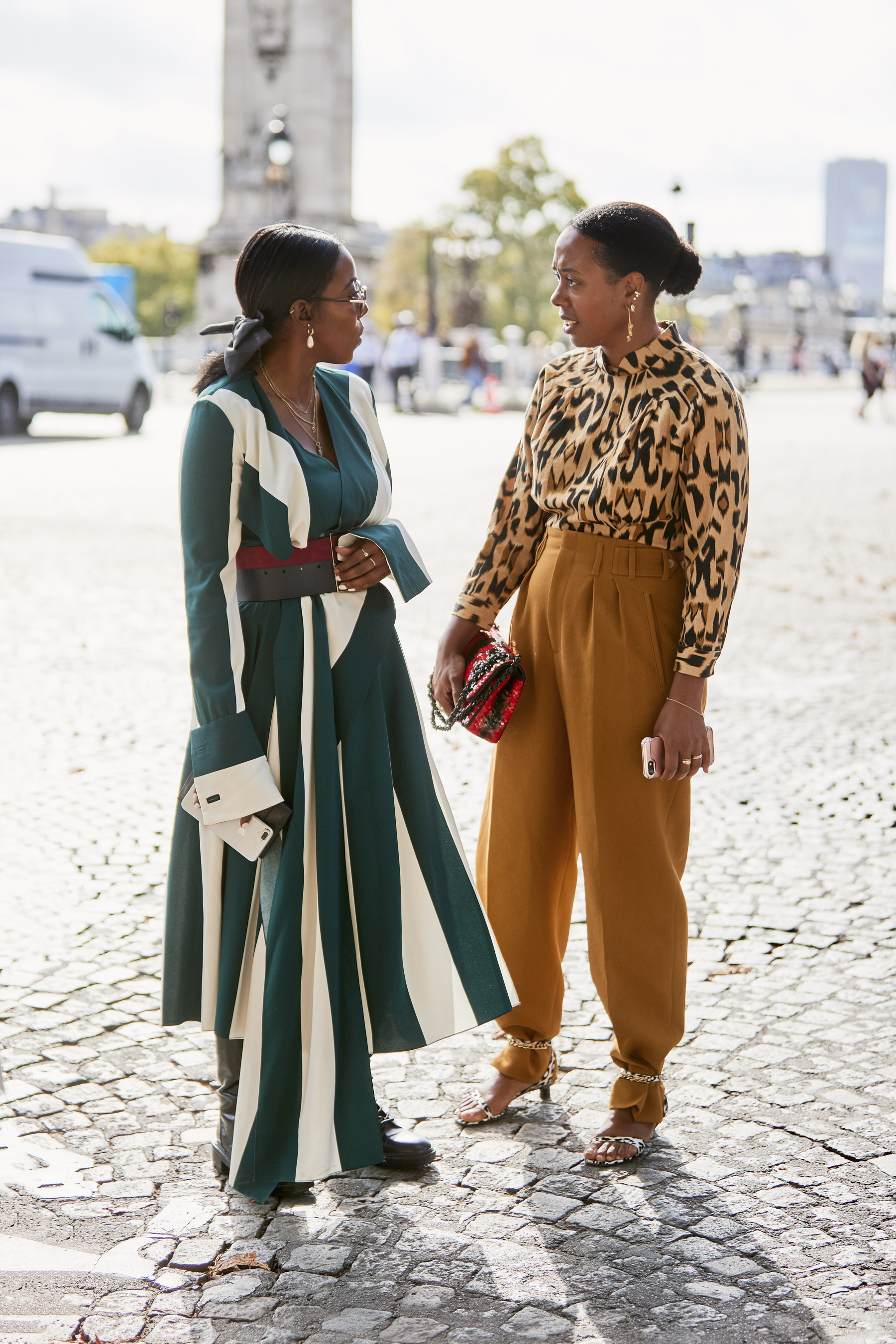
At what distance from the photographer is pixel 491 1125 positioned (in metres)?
3.52

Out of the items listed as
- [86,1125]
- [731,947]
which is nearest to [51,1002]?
[86,1125]

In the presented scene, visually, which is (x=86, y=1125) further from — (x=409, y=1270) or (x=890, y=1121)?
(x=890, y=1121)

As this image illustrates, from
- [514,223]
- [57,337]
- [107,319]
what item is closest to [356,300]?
[57,337]

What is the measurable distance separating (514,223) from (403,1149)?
7521cm

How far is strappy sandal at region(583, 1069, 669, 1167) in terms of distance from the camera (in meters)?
3.30

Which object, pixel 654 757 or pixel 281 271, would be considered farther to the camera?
pixel 654 757

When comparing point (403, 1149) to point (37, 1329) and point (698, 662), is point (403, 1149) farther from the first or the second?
point (698, 662)

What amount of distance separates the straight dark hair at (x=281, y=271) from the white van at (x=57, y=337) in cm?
1987

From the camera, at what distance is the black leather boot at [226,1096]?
10.5 feet

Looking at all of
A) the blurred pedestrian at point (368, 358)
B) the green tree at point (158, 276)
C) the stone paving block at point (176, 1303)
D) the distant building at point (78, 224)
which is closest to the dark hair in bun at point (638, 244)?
the stone paving block at point (176, 1303)

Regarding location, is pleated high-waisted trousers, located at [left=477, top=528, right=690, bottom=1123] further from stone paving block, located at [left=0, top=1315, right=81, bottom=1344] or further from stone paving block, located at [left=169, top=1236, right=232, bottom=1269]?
stone paving block, located at [left=0, top=1315, right=81, bottom=1344]

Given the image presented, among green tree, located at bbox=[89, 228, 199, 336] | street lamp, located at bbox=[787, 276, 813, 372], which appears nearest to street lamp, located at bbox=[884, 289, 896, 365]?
street lamp, located at bbox=[787, 276, 813, 372]

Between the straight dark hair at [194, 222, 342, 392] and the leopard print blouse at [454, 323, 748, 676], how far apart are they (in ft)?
2.04

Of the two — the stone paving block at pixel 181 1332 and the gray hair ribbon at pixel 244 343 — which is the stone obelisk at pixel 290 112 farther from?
the stone paving block at pixel 181 1332
